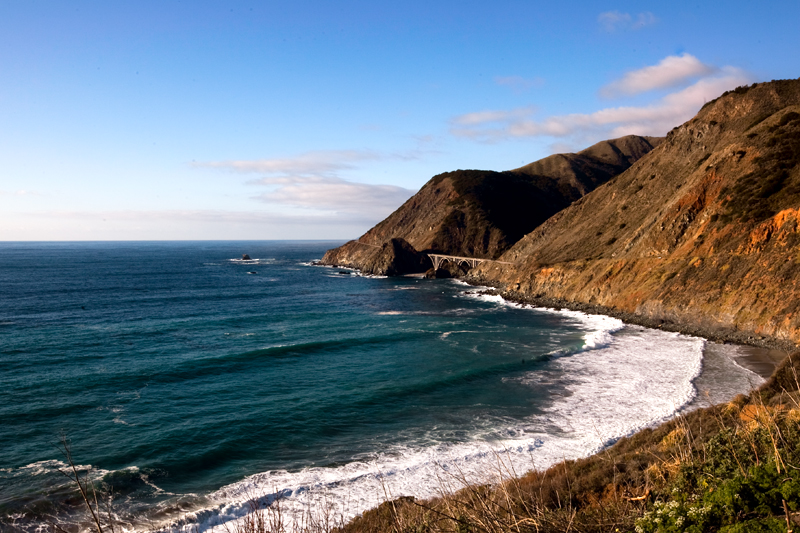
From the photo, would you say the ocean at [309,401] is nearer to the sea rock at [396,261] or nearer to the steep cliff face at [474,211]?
the sea rock at [396,261]

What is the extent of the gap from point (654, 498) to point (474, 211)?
411 ft

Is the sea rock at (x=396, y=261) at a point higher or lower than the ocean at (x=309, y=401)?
higher

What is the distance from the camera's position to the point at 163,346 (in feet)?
137

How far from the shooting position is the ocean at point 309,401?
1858cm

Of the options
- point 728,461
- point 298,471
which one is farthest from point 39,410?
point 728,461

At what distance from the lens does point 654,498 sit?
917cm

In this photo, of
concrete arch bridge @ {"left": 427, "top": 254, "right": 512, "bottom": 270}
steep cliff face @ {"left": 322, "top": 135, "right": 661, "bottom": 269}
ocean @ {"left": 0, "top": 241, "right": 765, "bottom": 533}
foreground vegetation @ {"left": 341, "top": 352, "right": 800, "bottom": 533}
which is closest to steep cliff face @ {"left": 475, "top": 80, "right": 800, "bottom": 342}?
ocean @ {"left": 0, "top": 241, "right": 765, "bottom": 533}

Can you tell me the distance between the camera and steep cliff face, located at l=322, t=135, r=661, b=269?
402ft

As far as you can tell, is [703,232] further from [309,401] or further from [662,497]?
[662,497]

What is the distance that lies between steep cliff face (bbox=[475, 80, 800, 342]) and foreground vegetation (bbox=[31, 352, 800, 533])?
3226 centimetres

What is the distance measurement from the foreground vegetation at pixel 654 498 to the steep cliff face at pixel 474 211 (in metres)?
105

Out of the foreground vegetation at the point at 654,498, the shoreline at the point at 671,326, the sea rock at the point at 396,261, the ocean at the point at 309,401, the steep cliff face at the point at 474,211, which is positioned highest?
the steep cliff face at the point at 474,211

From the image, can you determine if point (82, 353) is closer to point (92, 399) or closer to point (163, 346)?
point (163, 346)

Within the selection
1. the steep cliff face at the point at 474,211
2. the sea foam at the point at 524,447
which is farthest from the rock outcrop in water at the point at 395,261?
the sea foam at the point at 524,447
